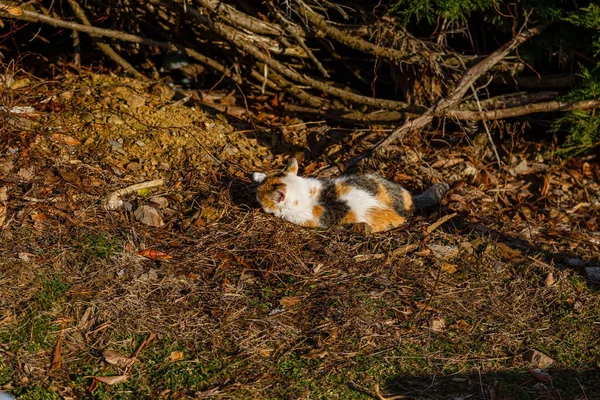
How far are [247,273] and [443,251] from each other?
162 centimetres

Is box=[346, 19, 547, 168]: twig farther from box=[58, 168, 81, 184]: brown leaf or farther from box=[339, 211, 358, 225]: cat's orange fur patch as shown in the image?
box=[58, 168, 81, 184]: brown leaf

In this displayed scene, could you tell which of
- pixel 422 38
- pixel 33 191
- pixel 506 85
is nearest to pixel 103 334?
pixel 33 191

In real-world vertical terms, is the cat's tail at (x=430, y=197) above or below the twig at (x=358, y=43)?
below

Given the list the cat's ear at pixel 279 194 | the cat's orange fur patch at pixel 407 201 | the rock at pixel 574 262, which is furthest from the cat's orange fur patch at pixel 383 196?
the rock at pixel 574 262

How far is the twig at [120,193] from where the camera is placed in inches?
220

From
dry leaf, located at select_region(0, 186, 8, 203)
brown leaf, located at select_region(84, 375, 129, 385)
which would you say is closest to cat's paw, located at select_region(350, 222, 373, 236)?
brown leaf, located at select_region(84, 375, 129, 385)

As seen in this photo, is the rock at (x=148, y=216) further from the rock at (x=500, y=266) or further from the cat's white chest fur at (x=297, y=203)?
the rock at (x=500, y=266)

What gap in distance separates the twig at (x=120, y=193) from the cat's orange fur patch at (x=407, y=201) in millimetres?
2083

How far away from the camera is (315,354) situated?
443 centimetres

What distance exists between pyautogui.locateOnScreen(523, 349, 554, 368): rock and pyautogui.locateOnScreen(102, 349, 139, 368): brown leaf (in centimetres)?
250

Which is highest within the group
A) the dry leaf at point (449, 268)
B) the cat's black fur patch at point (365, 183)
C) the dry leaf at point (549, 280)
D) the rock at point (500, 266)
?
the cat's black fur patch at point (365, 183)

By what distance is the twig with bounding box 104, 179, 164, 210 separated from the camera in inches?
220

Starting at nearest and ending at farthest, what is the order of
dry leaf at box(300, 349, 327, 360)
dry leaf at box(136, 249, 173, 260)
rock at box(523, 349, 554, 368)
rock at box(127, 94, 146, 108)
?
dry leaf at box(300, 349, 327, 360) → rock at box(523, 349, 554, 368) → dry leaf at box(136, 249, 173, 260) → rock at box(127, 94, 146, 108)

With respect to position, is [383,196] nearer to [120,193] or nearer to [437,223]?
[437,223]
